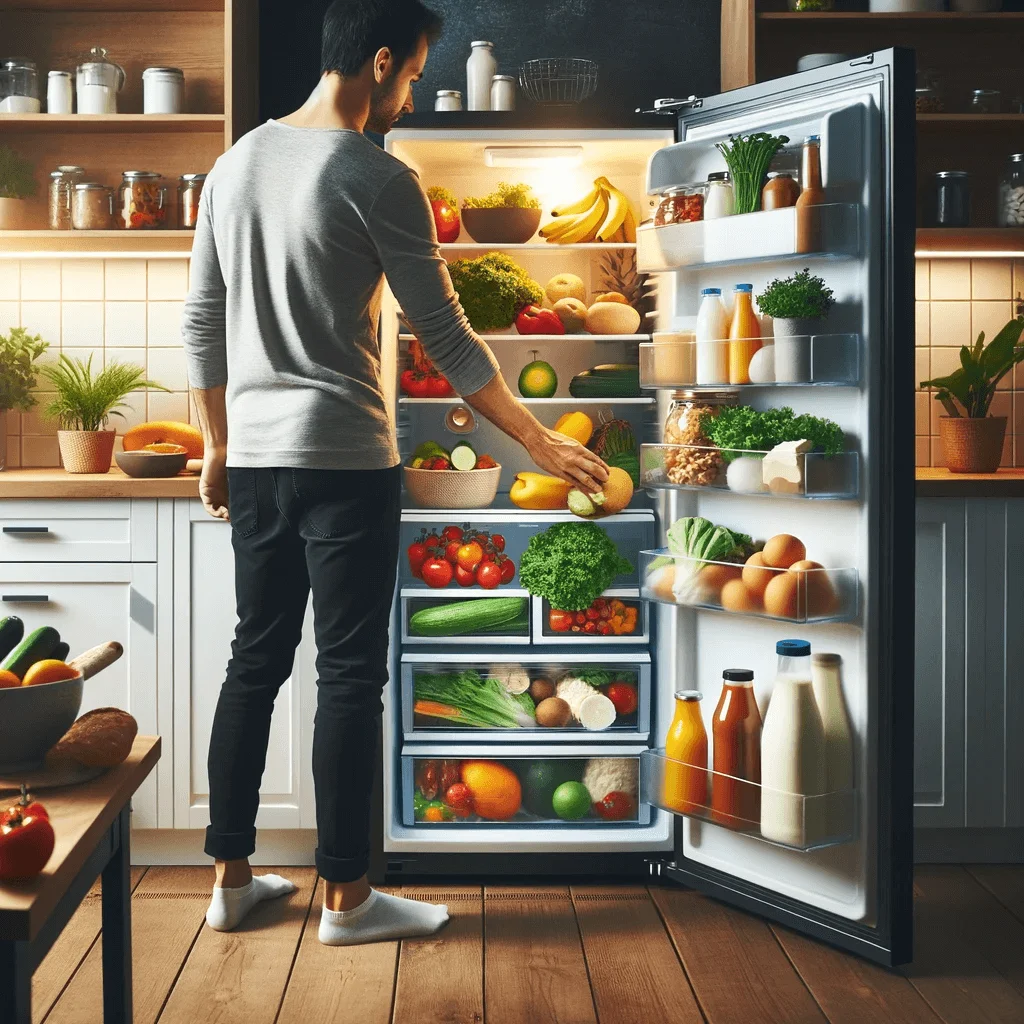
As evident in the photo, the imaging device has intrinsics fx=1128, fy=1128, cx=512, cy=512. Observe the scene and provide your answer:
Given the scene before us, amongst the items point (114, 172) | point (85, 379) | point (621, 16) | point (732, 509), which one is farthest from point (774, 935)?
point (114, 172)

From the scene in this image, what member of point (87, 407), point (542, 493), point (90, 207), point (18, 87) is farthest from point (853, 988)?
point (18, 87)

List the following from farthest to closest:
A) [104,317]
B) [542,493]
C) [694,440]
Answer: [104,317]
[542,493]
[694,440]

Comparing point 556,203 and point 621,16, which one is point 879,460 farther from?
point 621,16

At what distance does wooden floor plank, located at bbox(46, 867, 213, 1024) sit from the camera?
6.41ft

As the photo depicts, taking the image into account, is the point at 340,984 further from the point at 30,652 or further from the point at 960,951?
the point at 960,951

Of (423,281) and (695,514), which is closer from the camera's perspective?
(423,281)

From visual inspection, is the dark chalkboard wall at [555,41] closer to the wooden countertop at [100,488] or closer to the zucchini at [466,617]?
the wooden countertop at [100,488]

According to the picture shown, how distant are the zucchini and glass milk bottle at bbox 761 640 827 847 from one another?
70 cm

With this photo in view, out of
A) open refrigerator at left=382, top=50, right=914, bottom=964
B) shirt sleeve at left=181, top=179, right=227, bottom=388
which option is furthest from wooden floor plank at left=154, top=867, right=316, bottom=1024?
shirt sleeve at left=181, top=179, right=227, bottom=388

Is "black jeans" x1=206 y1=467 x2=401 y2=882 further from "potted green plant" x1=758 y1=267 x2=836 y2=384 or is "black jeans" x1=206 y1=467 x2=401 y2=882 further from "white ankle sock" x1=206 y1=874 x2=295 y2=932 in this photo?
"potted green plant" x1=758 y1=267 x2=836 y2=384

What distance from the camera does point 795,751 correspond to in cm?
216

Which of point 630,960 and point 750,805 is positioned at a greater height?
point 750,805

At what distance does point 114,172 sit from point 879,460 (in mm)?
2214

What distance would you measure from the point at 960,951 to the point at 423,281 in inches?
64.6
